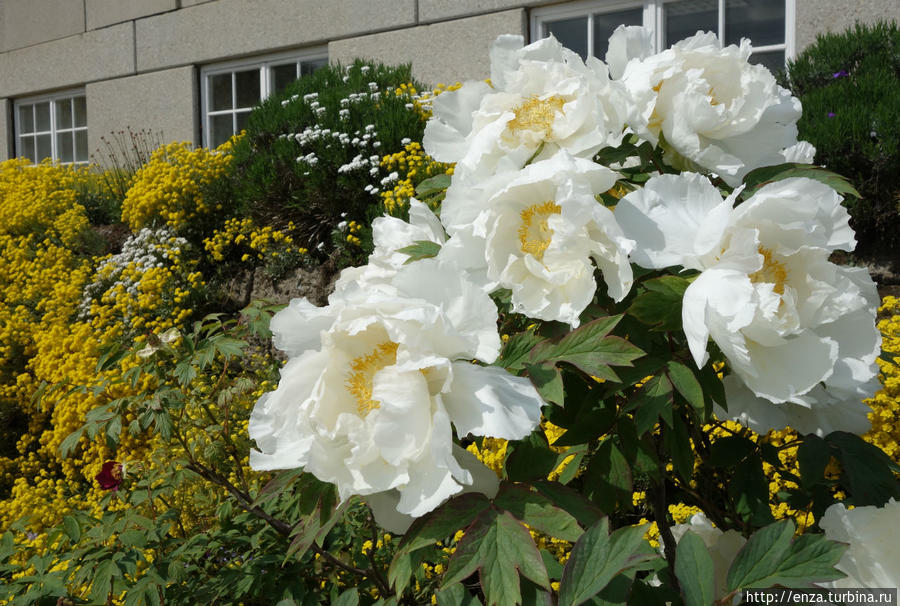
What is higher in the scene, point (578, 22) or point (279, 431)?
point (578, 22)

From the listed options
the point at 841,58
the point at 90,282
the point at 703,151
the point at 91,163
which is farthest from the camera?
the point at 91,163

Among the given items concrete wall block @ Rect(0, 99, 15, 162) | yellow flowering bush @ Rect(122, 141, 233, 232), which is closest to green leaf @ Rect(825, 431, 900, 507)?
yellow flowering bush @ Rect(122, 141, 233, 232)

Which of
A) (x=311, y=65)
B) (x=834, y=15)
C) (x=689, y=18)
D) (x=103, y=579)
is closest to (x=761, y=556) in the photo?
(x=103, y=579)

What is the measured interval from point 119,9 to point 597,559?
960 centimetres

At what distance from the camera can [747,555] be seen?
2.64 ft

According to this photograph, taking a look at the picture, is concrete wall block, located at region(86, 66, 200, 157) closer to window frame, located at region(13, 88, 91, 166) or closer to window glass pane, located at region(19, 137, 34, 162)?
window frame, located at region(13, 88, 91, 166)

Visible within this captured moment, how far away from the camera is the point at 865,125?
389 centimetres

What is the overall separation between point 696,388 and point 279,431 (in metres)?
0.49

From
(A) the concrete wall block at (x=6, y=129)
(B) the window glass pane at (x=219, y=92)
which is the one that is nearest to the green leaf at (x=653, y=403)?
(B) the window glass pane at (x=219, y=92)

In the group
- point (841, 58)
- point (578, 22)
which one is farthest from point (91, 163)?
point (841, 58)

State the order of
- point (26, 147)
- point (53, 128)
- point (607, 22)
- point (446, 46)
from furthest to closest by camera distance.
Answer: point (26, 147), point (53, 128), point (446, 46), point (607, 22)

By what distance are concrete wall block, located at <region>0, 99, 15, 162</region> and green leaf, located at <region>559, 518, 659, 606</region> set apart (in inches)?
451

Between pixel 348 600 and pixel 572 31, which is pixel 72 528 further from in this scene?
pixel 572 31

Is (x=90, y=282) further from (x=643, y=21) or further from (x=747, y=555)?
(x=747, y=555)
